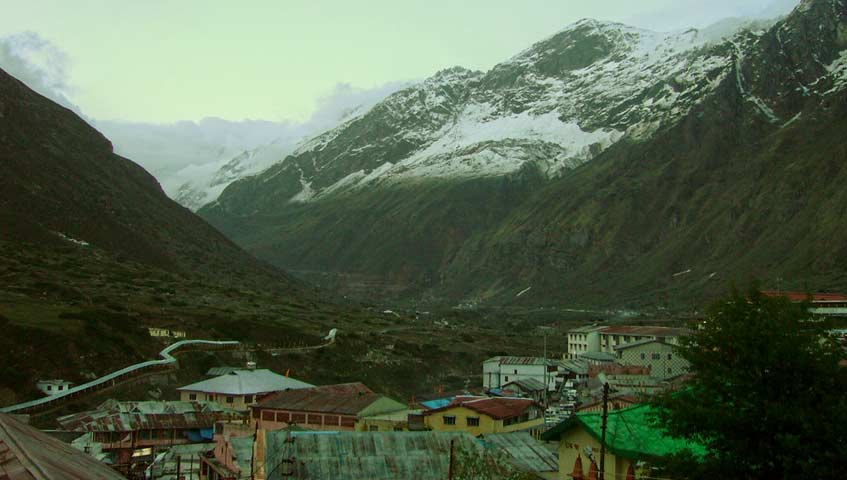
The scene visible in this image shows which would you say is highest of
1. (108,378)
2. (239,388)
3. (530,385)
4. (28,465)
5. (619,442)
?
(28,465)

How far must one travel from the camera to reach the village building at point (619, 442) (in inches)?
734

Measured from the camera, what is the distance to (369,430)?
4494 cm

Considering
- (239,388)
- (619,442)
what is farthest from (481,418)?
(619,442)

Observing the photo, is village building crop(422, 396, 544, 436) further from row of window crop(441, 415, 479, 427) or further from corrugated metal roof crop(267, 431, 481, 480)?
corrugated metal roof crop(267, 431, 481, 480)

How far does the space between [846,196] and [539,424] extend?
509 ft

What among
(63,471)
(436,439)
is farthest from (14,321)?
(63,471)

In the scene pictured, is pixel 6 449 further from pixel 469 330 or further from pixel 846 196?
pixel 846 196

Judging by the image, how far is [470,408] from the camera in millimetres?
46469

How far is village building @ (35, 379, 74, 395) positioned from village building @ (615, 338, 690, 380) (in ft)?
158

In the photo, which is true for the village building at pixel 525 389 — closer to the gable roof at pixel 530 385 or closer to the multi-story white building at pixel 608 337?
the gable roof at pixel 530 385

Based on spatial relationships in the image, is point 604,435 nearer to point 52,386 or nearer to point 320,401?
point 320,401

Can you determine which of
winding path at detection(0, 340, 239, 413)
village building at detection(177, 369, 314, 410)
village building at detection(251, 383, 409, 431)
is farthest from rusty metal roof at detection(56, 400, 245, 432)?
village building at detection(177, 369, 314, 410)

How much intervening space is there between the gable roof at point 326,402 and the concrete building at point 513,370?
2651 cm

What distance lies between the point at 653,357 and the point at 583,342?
991 inches
